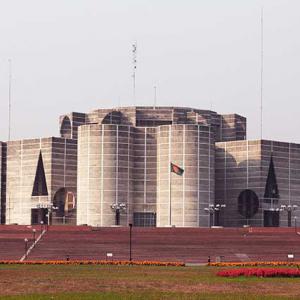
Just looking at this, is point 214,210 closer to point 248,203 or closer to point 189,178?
point 189,178

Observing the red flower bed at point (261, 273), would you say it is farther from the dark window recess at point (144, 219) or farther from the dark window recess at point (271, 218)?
the dark window recess at point (271, 218)

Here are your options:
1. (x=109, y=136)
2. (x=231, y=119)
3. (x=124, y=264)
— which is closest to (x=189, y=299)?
(x=124, y=264)

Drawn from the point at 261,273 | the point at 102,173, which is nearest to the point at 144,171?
the point at 102,173

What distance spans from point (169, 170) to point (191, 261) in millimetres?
50340

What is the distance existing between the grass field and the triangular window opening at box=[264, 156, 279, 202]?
74.7 metres

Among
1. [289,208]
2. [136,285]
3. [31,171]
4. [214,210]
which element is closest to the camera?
[136,285]

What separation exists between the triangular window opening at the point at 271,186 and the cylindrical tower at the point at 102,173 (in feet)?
64.0

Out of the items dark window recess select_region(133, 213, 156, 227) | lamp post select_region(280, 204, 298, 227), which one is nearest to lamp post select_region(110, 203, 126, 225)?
dark window recess select_region(133, 213, 156, 227)

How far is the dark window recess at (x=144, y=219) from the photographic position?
123812mm

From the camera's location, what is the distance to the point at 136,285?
1614 inches

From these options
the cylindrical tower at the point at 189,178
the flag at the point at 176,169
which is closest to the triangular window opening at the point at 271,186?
the cylindrical tower at the point at 189,178

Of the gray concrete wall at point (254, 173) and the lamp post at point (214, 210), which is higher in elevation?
the gray concrete wall at point (254, 173)

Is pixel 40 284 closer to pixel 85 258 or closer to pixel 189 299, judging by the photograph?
pixel 189 299

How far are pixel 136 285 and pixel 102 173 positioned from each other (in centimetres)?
7875
